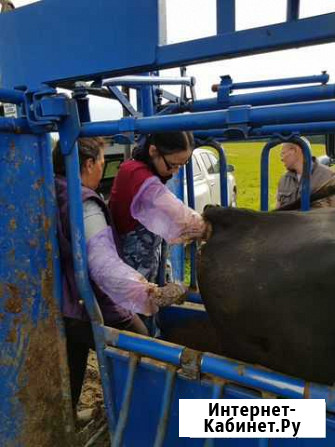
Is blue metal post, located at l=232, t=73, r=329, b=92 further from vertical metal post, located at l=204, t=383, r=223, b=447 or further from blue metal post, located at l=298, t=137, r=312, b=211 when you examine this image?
vertical metal post, located at l=204, t=383, r=223, b=447

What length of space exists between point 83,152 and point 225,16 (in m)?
0.84

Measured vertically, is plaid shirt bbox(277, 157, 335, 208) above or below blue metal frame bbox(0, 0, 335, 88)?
below

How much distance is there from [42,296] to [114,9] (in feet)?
3.11

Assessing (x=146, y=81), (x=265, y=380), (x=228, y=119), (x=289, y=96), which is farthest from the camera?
(x=146, y=81)

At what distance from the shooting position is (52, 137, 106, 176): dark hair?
169cm

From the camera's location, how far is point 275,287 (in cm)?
122

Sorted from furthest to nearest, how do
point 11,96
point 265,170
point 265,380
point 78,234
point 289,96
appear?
point 265,170
point 289,96
point 78,234
point 11,96
point 265,380

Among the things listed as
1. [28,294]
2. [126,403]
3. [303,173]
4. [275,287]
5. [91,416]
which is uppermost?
[303,173]

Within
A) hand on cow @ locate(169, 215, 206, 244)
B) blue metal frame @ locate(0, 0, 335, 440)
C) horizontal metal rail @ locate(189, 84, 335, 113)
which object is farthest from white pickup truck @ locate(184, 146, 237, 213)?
blue metal frame @ locate(0, 0, 335, 440)

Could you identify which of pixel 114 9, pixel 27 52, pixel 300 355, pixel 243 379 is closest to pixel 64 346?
pixel 243 379

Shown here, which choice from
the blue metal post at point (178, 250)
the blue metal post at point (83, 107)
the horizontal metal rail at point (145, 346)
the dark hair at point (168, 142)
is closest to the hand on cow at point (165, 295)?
the horizontal metal rail at point (145, 346)

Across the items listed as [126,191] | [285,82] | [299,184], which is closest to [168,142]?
[126,191]

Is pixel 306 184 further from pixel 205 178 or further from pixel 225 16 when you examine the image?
pixel 205 178

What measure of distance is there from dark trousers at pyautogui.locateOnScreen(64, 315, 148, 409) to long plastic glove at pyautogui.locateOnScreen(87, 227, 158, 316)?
0.49 ft
